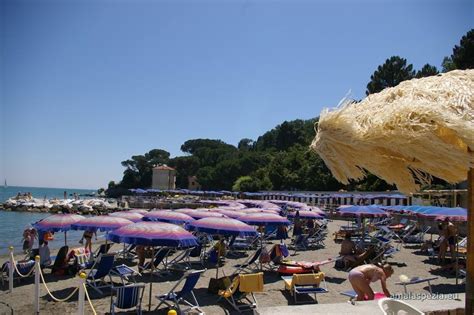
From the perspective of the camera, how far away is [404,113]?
328 centimetres

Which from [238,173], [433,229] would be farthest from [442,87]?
[238,173]

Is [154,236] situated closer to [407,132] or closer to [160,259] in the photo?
[160,259]

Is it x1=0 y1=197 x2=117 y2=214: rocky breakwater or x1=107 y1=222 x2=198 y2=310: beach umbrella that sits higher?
x1=107 y1=222 x2=198 y2=310: beach umbrella

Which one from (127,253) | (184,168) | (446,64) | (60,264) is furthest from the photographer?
(184,168)

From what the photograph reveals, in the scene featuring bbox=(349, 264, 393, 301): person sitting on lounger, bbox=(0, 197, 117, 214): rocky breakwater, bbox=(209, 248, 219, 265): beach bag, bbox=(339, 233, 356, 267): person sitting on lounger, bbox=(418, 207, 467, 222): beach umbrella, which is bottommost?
bbox=(0, 197, 117, 214): rocky breakwater

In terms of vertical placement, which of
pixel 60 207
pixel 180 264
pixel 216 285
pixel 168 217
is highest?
pixel 168 217

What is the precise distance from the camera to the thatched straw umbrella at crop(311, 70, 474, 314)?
10.5ft

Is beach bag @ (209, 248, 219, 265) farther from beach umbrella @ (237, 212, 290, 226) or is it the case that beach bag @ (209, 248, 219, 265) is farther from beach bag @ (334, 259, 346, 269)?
beach bag @ (334, 259, 346, 269)

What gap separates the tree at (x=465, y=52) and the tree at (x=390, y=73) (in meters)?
11.8

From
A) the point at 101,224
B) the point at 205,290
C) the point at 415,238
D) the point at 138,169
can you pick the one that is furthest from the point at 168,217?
the point at 138,169

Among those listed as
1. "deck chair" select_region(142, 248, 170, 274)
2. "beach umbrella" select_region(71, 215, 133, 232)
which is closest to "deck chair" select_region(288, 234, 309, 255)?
"deck chair" select_region(142, 248, 170, 274)

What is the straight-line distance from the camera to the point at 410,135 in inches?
125

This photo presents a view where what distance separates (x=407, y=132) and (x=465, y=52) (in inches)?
1449

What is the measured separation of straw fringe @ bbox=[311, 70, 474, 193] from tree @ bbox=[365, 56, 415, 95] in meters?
46.1
